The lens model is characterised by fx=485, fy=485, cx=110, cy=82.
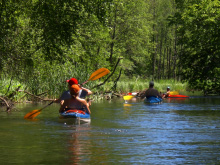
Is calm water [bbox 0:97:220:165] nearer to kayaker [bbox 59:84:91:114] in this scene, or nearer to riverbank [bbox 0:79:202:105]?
kayaker [bbox 59:84:91:114]

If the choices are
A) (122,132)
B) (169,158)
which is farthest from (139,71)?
(169,158)

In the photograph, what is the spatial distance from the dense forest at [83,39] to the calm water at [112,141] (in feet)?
10.4

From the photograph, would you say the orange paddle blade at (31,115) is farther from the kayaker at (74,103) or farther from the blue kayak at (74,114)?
the blue kayak at (74,114)

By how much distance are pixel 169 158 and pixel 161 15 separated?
5440 centimetres

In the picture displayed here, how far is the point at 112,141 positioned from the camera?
10547 mm

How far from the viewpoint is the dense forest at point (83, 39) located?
15.9 meters

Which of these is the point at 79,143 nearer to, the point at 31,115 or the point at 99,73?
the point at 31,115

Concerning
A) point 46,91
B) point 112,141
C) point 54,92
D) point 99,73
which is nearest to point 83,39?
point 54,92

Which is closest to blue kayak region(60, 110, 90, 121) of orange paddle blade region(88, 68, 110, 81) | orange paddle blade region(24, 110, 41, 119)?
orange paddle blade region(24, 110, 41, 119)

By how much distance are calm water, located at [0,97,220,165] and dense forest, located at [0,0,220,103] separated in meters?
3.16

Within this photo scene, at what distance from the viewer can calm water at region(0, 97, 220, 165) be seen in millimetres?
8273

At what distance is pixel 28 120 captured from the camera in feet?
49.7

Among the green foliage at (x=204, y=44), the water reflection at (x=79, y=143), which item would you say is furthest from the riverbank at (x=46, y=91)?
the green foliage at (x=204, y=44)

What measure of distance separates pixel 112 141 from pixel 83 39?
19797 millimetres
